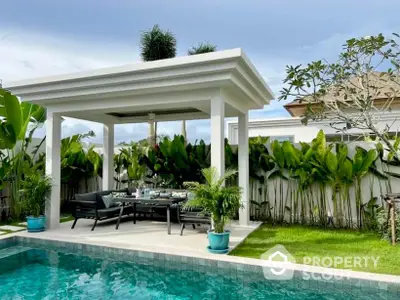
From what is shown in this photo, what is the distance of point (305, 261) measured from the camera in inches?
216

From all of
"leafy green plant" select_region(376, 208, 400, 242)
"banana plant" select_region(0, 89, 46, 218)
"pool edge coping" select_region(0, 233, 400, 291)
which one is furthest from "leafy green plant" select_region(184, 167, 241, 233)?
"banana plant" select_region(0, 89, 46, 218)

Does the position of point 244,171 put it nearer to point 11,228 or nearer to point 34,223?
point 34,223

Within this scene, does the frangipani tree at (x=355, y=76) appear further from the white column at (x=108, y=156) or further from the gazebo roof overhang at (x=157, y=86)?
the white column at (x=108, y=156)

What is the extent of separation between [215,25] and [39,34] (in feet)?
19.0

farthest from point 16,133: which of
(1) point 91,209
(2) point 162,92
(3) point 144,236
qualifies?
(3) point 144,236

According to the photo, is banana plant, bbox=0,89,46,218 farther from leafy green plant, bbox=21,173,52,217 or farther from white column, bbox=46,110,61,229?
leafy green plant, bbox=21,173,52,217

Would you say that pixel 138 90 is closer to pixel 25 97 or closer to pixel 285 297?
pixel 25 97

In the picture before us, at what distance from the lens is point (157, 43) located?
15750 mm

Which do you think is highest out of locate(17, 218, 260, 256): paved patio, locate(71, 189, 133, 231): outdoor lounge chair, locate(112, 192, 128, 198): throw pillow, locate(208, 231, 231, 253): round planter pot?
locate(112, 192, 128, 198): throw pillow

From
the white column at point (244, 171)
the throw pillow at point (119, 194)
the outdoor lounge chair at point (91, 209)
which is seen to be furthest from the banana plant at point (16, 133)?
the white column at point (244, 171)

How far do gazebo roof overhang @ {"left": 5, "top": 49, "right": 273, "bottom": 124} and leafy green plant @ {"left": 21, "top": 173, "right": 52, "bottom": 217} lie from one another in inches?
75.9

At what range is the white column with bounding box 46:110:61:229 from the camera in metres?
8.33

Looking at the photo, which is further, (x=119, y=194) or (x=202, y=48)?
(x=202, y=48)

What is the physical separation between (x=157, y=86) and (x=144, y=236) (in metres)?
3.61
